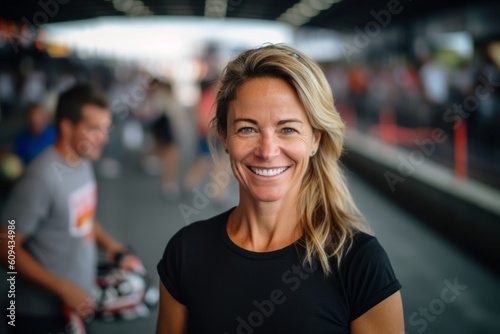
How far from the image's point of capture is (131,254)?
302 cm

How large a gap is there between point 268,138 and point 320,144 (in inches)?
9.6

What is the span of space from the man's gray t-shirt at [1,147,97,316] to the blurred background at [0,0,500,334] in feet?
2.95

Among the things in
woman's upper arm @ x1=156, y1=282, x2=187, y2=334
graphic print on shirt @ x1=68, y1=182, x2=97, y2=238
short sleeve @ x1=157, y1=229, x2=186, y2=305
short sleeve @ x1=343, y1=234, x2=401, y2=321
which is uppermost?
short sleeve @ x1=343, y1=234, x2=401, y2=321

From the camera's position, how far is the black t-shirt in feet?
4.74

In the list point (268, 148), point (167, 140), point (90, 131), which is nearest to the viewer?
point (268, 148)

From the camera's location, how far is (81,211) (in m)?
2.68

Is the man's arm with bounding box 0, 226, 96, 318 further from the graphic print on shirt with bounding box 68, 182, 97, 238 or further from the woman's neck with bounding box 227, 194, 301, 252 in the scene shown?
the woman's neck with bounding box 227, 194, 301, 252

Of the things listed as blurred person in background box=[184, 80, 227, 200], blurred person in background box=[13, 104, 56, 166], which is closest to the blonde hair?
blurred person in background box=[13, 104, 56, 166]

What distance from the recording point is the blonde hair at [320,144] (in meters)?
1.53

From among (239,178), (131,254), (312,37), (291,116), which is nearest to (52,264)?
(131,254)

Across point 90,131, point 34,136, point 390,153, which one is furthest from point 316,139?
point 390,153

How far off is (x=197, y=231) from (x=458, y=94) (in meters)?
9.55

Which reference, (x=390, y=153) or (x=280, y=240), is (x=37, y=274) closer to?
(x=280, y=240)

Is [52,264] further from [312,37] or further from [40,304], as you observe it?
[312,37]
